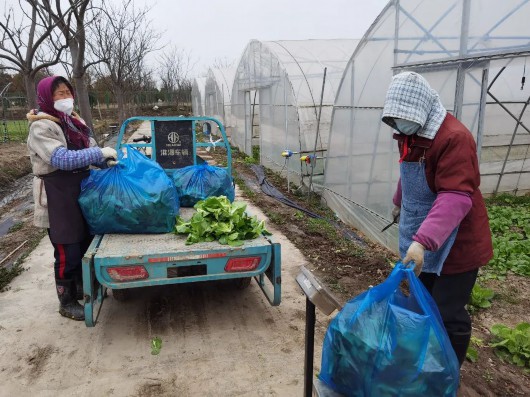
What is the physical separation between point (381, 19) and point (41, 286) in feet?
17.0

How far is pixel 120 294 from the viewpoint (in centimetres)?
396

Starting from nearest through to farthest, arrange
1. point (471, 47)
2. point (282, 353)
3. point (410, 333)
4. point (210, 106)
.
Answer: point (410, 333), point (282, 353), point (471, 47), point (210, 106)

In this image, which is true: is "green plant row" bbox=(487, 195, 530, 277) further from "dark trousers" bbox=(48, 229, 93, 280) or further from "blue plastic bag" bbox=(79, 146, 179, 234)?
"dark trousers" bbox=(48, 229, 93, 280)

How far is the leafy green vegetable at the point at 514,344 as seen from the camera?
10.3ft

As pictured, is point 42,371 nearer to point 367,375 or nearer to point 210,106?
point 367,375

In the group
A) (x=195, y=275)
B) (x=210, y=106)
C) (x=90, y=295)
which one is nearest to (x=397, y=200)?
(x=195, y=275)

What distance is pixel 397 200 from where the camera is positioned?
9.14 feet

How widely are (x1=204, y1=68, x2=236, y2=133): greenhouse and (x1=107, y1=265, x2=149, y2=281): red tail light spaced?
15095mm

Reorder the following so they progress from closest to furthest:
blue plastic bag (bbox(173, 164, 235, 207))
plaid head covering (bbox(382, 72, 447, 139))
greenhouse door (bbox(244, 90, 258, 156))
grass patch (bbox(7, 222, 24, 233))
Result: plaid head covering (bbox(382, 72, 447, 139))
blue plastic bag (bbox(173, 164, 235, 207))
grass patch (bbox(7, 222, 24, 233))
greenhouse door (bbox(244, 90, 258, 156))

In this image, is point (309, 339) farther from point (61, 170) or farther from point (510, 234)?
point (510, 234)

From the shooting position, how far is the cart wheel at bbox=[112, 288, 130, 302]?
12.9 feet

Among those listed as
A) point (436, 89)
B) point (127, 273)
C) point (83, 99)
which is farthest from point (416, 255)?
point (83, 99)

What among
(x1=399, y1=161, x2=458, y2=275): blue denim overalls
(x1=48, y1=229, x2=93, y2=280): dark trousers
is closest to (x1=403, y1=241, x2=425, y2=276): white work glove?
(x1=399, y1=161, x2=458, y2=275): blue denim overalls

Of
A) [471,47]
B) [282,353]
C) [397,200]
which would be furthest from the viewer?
[471,47]
